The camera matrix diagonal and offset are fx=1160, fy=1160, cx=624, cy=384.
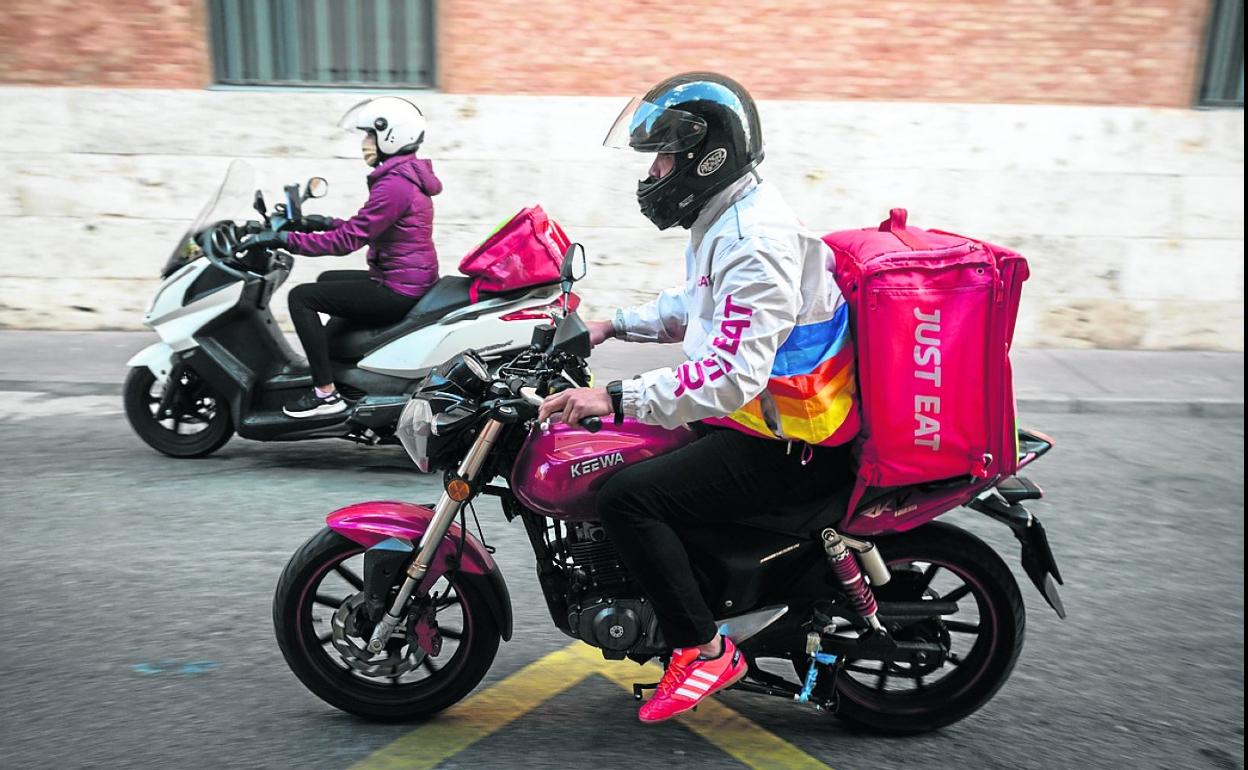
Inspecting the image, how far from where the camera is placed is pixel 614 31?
935 cm

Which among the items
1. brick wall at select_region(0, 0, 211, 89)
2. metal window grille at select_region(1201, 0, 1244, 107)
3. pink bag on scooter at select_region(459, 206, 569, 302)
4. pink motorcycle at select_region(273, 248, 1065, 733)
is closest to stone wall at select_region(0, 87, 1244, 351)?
brick wall at select_region(0, 0, 211, 89)

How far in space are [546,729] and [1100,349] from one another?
25.9 ft

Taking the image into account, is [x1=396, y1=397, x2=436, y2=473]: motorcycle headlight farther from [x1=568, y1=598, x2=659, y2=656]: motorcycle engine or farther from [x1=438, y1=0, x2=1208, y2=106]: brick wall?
[x1=438, y1=0, x2=1208, y2=106]: brick wall

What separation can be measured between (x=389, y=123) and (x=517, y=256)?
1.02m

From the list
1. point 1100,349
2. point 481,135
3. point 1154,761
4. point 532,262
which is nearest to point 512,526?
point 532,262

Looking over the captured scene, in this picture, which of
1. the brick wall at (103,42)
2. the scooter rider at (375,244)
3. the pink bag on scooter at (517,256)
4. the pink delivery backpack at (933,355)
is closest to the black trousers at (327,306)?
the scooter rider at (375,244)

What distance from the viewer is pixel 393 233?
6.11 m

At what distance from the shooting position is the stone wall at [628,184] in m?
9.39

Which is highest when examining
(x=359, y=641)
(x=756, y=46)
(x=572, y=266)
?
(x=756, y=46)

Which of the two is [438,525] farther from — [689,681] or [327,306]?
[327,306]

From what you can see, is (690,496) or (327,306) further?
(327,306)

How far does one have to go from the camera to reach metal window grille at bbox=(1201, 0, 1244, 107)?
9773mm

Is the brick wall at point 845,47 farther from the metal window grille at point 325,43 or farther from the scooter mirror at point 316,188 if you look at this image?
the scooter mirror at point 316,188

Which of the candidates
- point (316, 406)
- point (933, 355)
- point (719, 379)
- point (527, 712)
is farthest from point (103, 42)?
point (933, 355)
